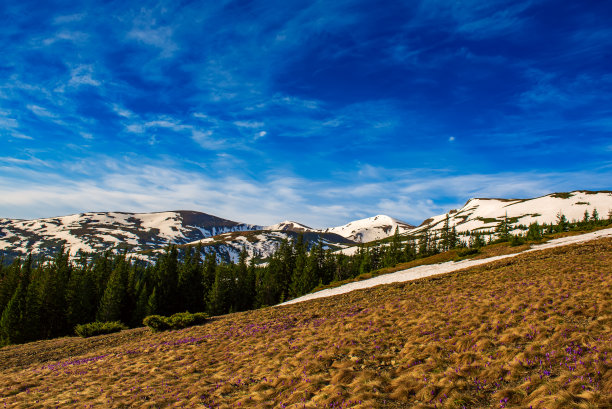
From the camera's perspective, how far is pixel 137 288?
76.4 meters

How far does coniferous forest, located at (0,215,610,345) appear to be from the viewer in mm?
62031

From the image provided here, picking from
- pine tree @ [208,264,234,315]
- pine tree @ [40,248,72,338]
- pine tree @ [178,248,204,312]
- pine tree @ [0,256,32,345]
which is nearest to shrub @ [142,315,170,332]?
pine tree @ [0,256,32,345]

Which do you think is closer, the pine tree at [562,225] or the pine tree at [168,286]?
the pine tree at [168,286]

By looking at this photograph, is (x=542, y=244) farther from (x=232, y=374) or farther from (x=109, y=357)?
(x=109, y=357)

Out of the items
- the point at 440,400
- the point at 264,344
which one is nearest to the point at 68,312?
the point at 264,344

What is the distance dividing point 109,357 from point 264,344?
11.5 meters

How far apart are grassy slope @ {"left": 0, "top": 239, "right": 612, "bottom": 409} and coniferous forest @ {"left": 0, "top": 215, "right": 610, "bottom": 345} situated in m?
38.9

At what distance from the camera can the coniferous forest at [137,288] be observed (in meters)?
62.0

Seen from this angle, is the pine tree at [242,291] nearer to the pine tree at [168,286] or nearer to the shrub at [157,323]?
the pine tree at [168,286]

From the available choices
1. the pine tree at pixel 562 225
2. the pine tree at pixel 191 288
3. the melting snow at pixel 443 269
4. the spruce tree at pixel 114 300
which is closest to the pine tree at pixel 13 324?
the spruce tree at pixel 114 300

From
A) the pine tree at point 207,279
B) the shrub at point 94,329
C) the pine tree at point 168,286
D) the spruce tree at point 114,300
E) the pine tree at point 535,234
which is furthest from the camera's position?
the pine tree at point 207,279

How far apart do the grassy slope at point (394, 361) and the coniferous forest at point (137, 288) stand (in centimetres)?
3888

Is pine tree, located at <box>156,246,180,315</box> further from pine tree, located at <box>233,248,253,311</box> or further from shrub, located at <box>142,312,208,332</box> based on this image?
shrub, located at <box>142,312,208,332</box>

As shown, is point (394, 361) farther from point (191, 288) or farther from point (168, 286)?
point (191, 288)
